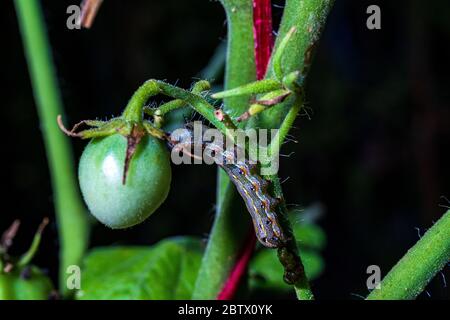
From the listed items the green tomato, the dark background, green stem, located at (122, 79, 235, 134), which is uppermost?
green stem, located at (122, 79, 235, 134)

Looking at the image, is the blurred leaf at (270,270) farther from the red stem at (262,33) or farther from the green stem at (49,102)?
the red stem at (262,33)

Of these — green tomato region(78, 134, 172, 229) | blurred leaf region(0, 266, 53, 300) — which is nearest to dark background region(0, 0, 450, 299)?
blurred leaf region(0, 266, 53, 300)

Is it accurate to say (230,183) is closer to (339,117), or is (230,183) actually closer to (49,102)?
(49,102)

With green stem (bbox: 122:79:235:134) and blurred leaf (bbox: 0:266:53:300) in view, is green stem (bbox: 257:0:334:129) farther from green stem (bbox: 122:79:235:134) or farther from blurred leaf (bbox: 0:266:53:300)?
blurred leaf (bbox: 0:266:53:300)

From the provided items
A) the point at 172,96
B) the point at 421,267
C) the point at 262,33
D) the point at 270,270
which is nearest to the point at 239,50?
the point at 262,33

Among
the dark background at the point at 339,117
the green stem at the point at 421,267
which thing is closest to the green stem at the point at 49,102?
the green stem at the point at 421,267
